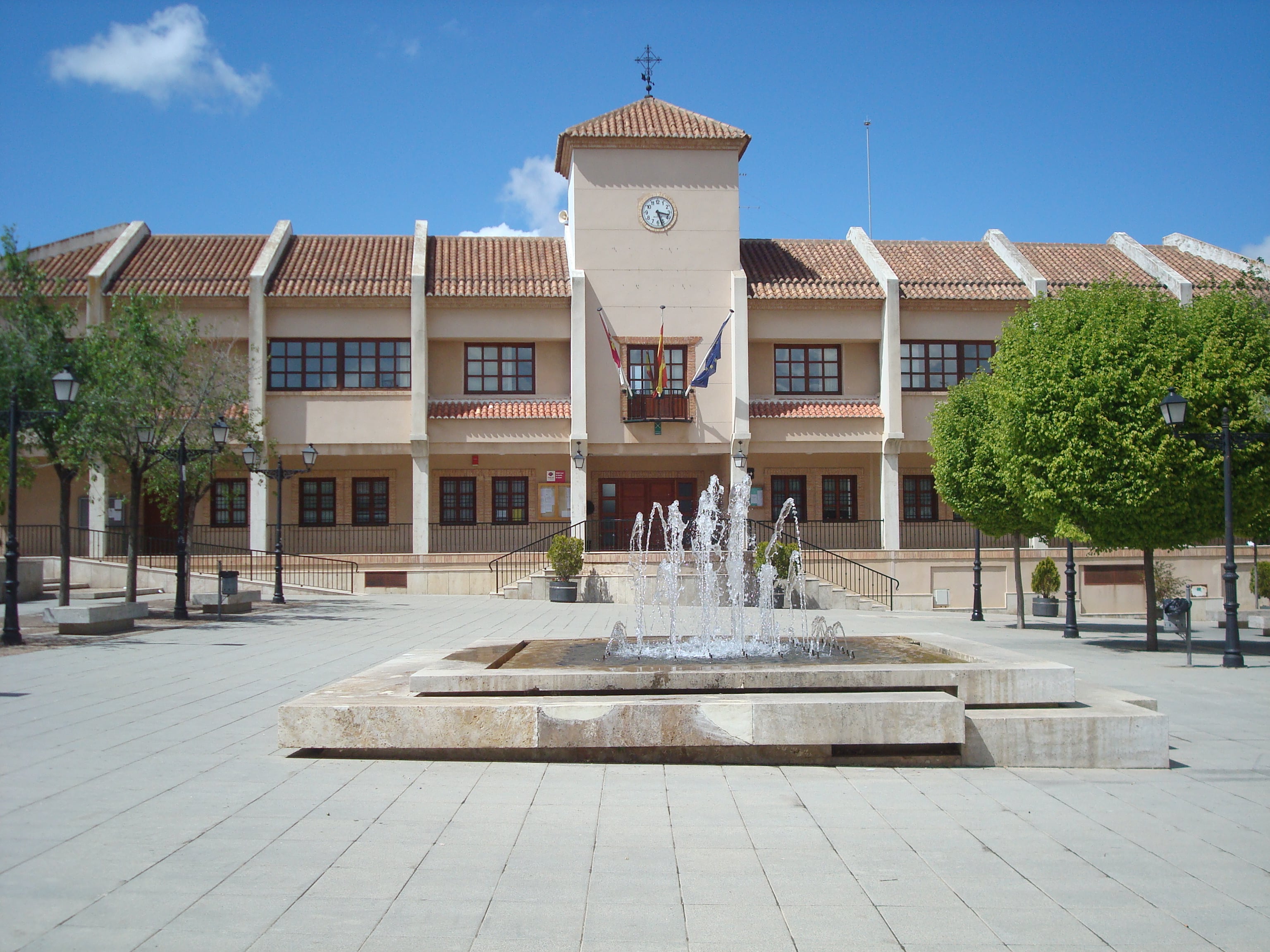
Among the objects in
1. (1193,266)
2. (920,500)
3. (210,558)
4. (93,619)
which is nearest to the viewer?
(93,619)

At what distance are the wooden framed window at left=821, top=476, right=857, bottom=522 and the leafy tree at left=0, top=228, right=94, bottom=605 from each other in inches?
746

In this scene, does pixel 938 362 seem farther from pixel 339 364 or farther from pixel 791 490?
pixel 339 364

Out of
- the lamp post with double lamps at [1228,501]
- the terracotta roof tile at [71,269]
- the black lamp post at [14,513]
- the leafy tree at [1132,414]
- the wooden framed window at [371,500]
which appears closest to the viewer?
the lamp post with double lamps at [1228,501]

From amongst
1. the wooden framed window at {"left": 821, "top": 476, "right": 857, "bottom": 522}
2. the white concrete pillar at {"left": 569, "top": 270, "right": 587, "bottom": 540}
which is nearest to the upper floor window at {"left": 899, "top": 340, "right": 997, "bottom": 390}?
the wooden framed window at {"left": 821, "top": 476, "right": 857, "bottom": 522}

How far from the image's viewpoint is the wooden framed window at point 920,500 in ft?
96.9

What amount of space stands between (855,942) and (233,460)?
19.3 meters

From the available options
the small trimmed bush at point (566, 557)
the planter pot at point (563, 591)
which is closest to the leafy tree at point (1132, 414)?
the small trimmed bush at point (566, 557)

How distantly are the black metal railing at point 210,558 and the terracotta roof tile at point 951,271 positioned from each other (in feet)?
55.6

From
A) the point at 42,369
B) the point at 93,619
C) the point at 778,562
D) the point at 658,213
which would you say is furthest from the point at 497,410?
the point at 93,619

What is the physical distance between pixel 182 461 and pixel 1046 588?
18.7 meters

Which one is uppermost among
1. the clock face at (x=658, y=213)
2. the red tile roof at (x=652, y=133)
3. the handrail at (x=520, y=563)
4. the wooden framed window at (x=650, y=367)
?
the red tile roof at (x=652, y=133)

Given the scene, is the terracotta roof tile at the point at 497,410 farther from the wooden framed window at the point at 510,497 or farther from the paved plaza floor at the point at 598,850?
the paved plaza floor at the point at 598,850

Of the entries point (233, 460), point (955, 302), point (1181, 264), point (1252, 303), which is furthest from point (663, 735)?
point (1181, 264)

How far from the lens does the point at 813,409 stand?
2805 cm
